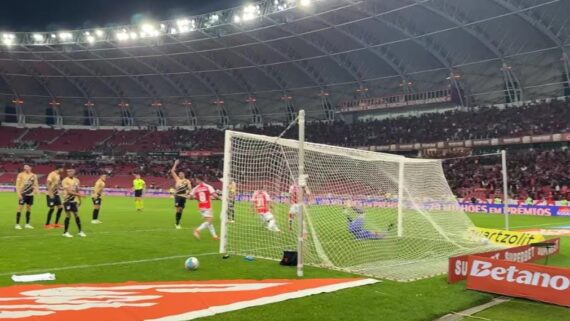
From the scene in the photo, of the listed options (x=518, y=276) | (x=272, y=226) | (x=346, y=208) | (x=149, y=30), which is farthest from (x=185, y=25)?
(x=518, y=276)

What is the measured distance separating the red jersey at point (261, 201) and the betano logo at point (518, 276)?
8.48 m

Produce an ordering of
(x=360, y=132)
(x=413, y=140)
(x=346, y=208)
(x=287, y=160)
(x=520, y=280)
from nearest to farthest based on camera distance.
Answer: (x=520, y=280)
(x=287, y=160)
(x=346, y=208)
(x=413, y=140)
(x=360, y=132)

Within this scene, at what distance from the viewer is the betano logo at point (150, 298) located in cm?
683

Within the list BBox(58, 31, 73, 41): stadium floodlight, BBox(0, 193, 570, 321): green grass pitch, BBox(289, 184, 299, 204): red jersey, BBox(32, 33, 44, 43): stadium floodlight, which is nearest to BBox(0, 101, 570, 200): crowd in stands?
BBox(58, 31, 73, 41): stadium floodlight

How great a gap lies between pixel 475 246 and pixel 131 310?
11.2 metres

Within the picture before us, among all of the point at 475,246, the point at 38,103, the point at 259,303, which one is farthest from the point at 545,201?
the point at 38,103

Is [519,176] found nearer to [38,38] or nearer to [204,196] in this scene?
[204,196]

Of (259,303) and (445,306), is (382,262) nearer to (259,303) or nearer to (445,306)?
(445,306)

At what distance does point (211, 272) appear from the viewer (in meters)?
10.1

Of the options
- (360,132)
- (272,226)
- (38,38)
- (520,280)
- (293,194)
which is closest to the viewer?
(520,280)

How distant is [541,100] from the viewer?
154 ft

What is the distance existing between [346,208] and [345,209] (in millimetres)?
48

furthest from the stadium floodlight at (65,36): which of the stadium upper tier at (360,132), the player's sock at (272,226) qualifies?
the player's sock at (272,226)

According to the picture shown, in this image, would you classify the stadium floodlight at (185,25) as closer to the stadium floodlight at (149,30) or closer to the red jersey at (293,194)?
the stadium floodlight at (149,30)
